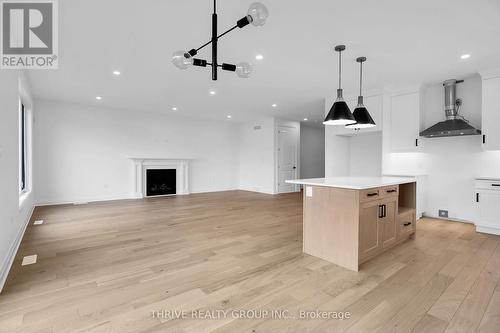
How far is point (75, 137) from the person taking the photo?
6.95 meters

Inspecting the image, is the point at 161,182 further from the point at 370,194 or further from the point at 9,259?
the point at 370,194

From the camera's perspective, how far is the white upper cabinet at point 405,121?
5.06m

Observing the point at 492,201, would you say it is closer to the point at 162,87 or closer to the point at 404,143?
the point at 404,143

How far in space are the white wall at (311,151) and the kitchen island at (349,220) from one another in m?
7.48

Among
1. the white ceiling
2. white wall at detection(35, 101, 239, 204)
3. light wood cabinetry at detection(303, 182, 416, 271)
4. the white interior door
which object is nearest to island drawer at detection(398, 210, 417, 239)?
light wood cabinetry at detection(303, 182, 416, 271)

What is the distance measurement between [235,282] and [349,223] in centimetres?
137

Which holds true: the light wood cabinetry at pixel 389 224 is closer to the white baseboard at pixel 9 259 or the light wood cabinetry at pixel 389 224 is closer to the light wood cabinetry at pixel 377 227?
the light wood cabinetry at pixel 377 227

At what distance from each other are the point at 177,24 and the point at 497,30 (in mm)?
3842

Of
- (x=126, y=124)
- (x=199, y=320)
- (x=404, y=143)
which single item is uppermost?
(x=126, y=124)

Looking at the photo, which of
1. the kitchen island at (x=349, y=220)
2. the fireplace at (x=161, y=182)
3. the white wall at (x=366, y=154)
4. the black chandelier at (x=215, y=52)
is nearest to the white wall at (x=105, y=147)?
the fireplace at (x=161, y=182)

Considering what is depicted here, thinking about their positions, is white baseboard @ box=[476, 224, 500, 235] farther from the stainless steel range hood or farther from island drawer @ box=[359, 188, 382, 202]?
island drawer @ box=[359, 188, 382, 202]

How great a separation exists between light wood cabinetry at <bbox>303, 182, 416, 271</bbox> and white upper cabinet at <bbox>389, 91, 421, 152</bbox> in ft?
7.90

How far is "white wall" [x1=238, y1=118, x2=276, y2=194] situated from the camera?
29.3ft

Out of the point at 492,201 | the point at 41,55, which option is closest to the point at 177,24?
the point at 41,55
